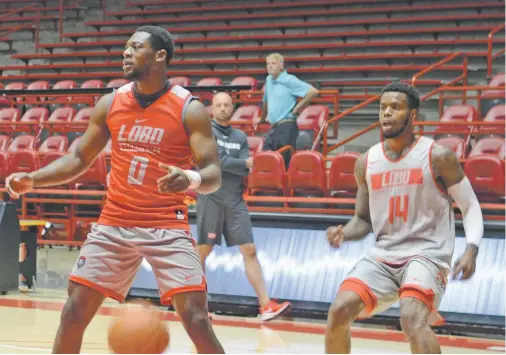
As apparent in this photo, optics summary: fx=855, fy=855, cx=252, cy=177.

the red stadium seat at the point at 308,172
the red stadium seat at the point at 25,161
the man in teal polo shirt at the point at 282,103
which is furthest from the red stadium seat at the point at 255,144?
the red stadium seat at the point at 25,161

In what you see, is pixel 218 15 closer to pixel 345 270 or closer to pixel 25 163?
pixel 25 163

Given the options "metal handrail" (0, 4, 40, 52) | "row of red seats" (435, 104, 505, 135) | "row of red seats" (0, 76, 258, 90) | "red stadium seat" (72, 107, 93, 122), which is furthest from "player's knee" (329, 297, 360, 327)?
"metal handrail" (0, 4, 40, 52)

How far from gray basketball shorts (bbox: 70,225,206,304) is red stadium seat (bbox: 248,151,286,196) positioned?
5405mm

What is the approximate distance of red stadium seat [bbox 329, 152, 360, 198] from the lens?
30.0 ft

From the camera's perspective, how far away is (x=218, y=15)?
17750 mm

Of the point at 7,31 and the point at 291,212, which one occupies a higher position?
the point at 7,31

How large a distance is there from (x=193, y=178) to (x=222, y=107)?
3.62m

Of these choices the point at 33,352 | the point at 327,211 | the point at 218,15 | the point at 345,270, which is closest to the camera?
the point at 33,352

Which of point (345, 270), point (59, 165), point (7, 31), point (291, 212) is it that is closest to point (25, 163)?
point (291, 212)

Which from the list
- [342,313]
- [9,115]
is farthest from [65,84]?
[342,313]

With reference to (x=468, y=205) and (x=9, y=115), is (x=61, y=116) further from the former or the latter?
(x=468, y=205)

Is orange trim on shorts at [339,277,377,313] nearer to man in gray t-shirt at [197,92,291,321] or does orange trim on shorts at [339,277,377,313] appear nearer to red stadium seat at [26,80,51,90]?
man in gray t-shirt at [197,92,291,321]

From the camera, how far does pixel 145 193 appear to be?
4.08 meters

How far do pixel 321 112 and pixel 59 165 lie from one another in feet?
25.8
